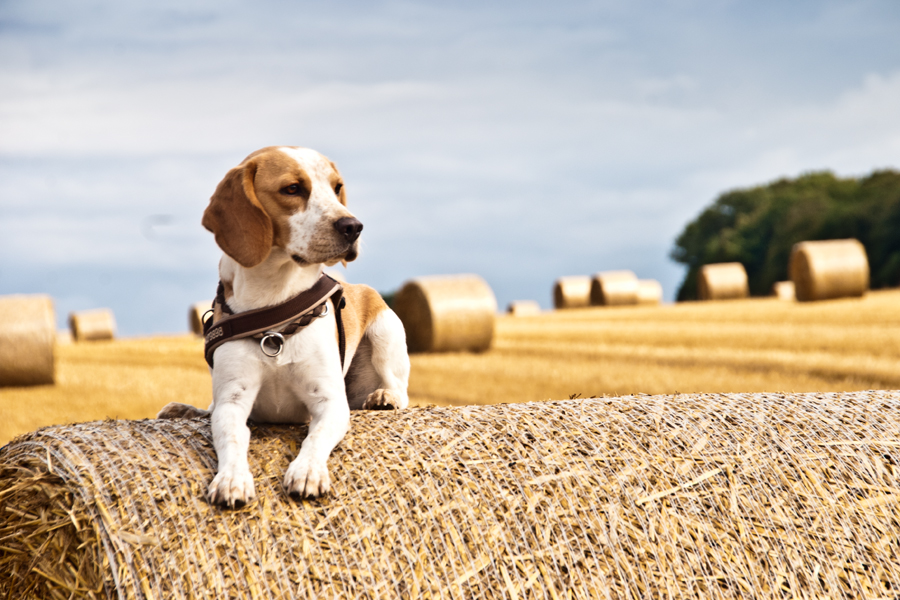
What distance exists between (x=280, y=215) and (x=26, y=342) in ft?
29.8

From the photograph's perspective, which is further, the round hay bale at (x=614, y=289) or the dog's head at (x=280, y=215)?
the round hay bale at (x=614, y=289)

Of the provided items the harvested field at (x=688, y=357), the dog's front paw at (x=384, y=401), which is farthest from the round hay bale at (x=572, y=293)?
the dog's front paw at (x=384, y=401)

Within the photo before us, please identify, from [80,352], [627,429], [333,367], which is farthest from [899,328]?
[80,352]

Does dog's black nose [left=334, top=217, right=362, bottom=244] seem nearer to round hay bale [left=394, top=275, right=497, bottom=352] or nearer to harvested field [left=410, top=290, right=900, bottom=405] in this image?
harvested field [left=410, top=290, right=900, bottom=405]

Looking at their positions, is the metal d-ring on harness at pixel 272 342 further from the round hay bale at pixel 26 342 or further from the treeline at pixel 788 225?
the treeline at pixel 788 225

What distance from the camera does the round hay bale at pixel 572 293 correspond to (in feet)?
76.1

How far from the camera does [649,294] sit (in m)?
23.5

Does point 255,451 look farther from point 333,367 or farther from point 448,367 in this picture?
point 448,367

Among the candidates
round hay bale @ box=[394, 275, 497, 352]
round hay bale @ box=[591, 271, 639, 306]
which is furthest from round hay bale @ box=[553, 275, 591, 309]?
round hay bale @ box=[394, 275, 497, 352]

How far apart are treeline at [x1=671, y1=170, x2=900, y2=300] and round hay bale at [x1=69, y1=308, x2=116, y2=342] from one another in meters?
28.0

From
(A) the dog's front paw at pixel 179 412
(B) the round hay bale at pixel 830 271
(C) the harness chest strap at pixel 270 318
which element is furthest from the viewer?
(B) the round hay bale at pixel 830 271

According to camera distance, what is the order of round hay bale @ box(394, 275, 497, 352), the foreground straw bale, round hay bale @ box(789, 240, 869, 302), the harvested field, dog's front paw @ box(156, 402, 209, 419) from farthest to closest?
1. round hay bale @ box(789, 240, 869, 302)
2. round hay bale @ box(394, 275, 497, 352)
3. the harvested field
4. dog's front paw @ box(156, 402, 209, 419)
5. the foreground straw bale

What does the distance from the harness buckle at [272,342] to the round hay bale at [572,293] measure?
21.0 metres

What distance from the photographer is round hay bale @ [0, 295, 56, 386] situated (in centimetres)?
985
